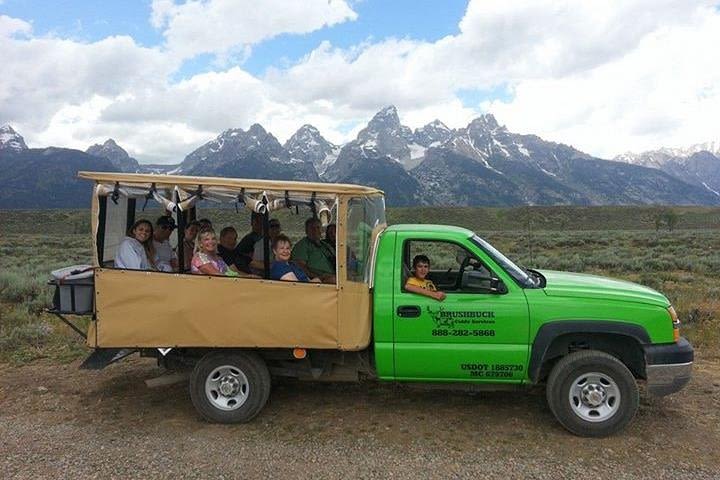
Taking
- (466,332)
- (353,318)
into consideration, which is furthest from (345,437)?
(466,332)

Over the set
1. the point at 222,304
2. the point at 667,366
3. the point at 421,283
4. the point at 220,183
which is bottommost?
the point at 667,366

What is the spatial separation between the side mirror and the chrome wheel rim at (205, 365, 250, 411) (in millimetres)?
2518

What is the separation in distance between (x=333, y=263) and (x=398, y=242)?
2.76 feet

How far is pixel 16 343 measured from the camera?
8.66 meters

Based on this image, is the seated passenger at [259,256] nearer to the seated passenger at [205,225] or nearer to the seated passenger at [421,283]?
the seated passenger at [205,225]

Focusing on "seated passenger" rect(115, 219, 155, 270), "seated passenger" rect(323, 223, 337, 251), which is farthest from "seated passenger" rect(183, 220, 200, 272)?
"seated passenger" rect(323, 223, 337, 251)

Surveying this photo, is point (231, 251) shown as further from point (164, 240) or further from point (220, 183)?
point (220, 183)

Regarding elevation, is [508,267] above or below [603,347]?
above

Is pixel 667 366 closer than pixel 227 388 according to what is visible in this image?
Yes

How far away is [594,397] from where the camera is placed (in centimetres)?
523

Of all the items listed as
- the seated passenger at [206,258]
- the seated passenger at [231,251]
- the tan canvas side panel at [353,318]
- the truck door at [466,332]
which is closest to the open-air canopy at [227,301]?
the tan canvas side panel at [353,318]

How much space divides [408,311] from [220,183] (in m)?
2.27

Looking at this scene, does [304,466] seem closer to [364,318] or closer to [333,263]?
[364,318]

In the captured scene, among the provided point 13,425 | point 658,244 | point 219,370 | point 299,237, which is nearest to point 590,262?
point 658,244
